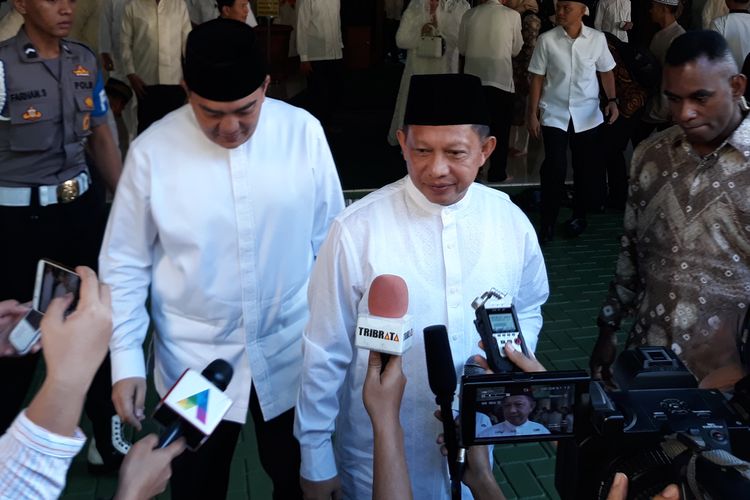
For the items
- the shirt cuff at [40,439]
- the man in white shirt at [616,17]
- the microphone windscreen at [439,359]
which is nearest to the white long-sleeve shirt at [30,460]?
the shirt cuff at [40,439]

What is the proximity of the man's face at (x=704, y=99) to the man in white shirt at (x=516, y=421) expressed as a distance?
1.30m

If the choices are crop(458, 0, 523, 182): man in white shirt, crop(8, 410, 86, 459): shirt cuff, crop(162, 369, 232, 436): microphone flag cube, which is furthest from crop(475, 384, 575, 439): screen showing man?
crop(458, 0, 523, 182): man in white shirt

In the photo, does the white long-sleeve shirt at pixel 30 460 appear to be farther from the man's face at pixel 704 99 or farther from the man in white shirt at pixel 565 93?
the man in white shirt at pixel 565 93

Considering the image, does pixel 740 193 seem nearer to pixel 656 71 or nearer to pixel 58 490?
pixel 58 490

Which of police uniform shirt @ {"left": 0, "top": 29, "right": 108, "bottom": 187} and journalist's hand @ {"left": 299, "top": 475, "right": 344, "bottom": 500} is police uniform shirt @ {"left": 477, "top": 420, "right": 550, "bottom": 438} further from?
police uniform shirt @ {"left": 0, "top": 29, "right": 108, "bottom": 187}

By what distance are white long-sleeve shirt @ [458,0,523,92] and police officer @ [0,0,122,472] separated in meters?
4.87

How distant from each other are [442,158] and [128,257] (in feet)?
3.26

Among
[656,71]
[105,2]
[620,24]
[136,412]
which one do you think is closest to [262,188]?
[136,412]

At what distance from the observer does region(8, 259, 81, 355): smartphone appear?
66.8 inches

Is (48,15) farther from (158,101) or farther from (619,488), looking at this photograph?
(158,101)

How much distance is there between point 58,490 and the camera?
1378 mm

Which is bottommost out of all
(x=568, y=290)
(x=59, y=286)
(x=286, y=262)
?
(x=568, y=290)

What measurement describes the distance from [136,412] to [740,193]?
76.4 inches

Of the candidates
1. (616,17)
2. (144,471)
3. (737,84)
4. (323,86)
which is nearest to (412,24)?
(323,86)
